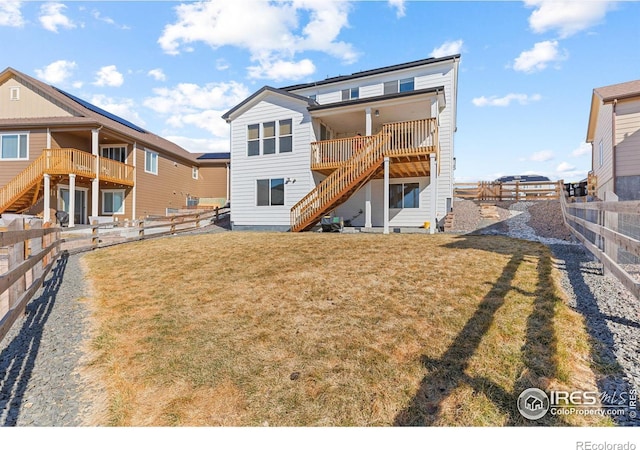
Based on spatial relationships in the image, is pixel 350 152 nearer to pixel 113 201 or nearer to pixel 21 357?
pixel 21 357

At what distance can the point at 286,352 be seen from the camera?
11.1 feet

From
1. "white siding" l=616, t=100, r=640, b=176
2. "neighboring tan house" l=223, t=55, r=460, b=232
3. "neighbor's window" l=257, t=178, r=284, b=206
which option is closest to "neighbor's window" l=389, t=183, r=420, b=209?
"neighboring tan house" l=223, t=55, r=460, b=232

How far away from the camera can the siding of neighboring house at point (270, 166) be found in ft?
49.4

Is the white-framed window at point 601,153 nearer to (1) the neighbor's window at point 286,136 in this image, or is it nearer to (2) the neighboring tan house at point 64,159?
(1) the neighbor's window at point 286,136

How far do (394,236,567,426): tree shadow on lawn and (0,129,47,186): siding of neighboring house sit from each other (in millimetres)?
22343

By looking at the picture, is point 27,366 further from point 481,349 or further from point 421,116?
point 421,116

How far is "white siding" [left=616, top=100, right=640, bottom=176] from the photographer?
1223cm

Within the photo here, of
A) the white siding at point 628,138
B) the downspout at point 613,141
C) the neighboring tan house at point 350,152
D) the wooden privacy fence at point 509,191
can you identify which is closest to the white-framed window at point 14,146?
the neighboring tan house at point 350,152

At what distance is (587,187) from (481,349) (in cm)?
2136

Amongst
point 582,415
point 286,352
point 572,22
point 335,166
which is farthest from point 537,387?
point 335,166

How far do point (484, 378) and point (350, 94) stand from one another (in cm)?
1783

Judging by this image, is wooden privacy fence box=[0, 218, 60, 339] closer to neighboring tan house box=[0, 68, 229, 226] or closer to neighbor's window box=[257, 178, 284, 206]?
neighbor's window box=[257, 178, 284, 206]

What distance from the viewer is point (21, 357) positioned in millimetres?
3658

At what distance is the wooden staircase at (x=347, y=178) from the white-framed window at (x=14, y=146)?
16.4m
